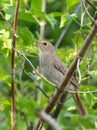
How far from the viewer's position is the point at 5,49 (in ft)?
13.1

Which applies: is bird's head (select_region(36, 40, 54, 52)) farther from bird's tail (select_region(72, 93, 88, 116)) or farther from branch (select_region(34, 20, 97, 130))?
branch (select_region(34, 20, 97, 130))

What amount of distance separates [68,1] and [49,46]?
1959 mm

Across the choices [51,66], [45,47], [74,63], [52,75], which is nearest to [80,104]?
[52,75]

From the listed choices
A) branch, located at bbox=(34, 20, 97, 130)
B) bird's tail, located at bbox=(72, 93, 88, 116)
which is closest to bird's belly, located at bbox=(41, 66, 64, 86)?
bird's tail, located at bbox=(72, 93, 88, 116)

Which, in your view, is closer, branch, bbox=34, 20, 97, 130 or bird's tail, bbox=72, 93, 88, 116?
branch, bbox=34, 20, 97, 130

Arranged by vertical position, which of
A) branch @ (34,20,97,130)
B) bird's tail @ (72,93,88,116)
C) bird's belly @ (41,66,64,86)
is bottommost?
bird's belly @ (41,66,64,86)

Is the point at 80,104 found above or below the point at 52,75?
above

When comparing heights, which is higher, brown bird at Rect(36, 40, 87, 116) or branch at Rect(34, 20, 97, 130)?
branch at Rect(34, 20, 97, 130)

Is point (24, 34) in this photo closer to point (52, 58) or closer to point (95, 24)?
point (95, 24)

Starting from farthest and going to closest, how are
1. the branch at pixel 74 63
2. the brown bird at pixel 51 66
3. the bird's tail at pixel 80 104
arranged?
the brown bird at pixel 51 66, the bird's tail at pixel 80 104, the branch at pixel 74 63

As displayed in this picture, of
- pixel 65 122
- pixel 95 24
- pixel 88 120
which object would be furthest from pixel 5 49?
pixel 65 122

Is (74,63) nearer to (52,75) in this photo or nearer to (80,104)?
(80,104)

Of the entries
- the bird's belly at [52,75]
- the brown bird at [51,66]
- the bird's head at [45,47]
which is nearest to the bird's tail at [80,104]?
the brown bird at [51,66]

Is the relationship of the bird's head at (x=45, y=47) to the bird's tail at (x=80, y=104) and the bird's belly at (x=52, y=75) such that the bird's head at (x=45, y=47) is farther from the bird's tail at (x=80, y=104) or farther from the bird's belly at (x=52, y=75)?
the bird's tail at (x=80, y=104)
